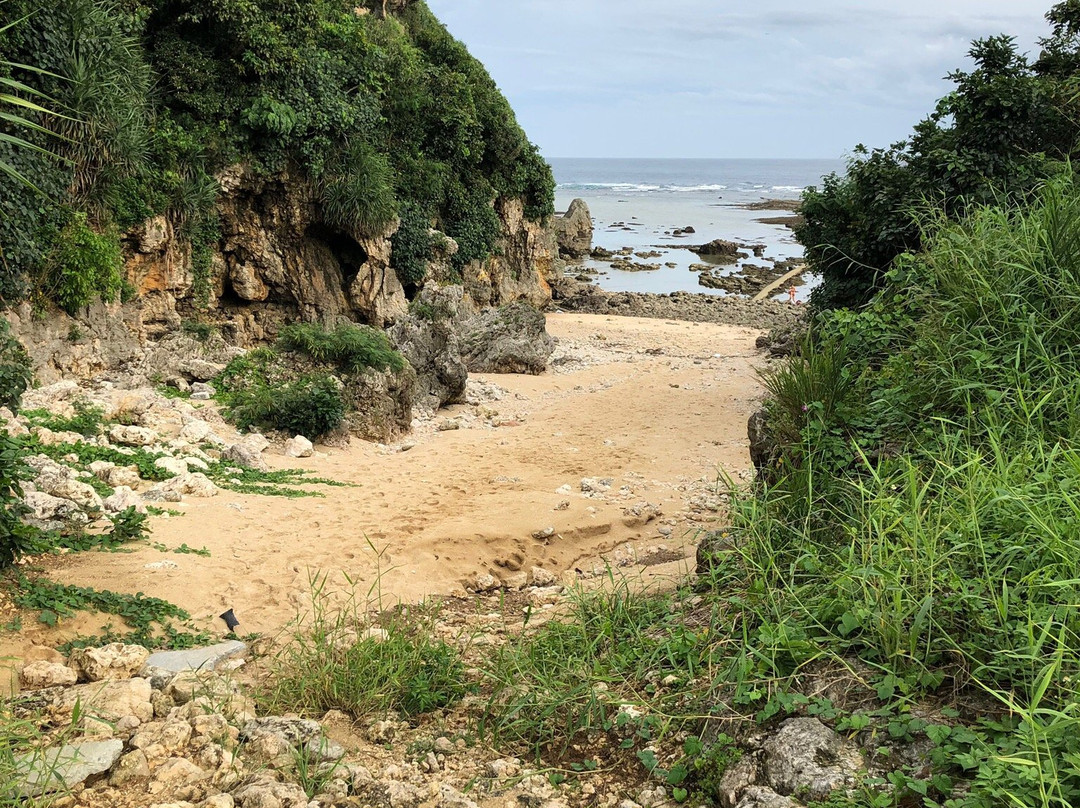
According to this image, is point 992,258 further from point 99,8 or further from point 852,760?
point 99,8

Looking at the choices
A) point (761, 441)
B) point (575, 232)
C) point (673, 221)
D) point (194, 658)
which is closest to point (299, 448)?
point (194, 658)

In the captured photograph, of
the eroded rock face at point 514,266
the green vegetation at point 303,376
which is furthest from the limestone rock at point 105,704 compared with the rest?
the eroded rock face at point 514,266

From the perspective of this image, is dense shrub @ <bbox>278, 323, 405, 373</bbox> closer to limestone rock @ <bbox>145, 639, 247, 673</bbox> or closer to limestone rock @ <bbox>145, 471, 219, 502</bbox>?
limestone rock @ <bbox>145, 471, 219, 502</bbox>

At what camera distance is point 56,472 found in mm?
6797

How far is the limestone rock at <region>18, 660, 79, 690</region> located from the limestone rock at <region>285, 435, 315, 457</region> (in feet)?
20.5

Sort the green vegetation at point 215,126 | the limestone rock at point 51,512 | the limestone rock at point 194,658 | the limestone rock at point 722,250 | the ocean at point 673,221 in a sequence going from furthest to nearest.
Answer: the limestone rock at point 722,250, the ocean at point 673,221, the green vegetation at point 215,126, the limestone rock at point 51,512, the limestone rock at point 194,658

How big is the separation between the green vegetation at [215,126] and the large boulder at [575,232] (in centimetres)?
1929

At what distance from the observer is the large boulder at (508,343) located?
1738 centimetres

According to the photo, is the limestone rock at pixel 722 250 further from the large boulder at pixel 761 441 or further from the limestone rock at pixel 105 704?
the limestone rock at pixel 105 704

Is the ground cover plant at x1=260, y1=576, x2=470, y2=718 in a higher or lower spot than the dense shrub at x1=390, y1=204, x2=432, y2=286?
lower

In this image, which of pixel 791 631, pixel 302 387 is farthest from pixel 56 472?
pixel 791 631

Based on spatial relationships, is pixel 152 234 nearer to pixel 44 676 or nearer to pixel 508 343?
pixel 508 343

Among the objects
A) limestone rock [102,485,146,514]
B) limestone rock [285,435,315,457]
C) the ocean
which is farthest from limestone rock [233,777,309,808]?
the ocean

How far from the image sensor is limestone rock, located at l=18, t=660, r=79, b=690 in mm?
4086
